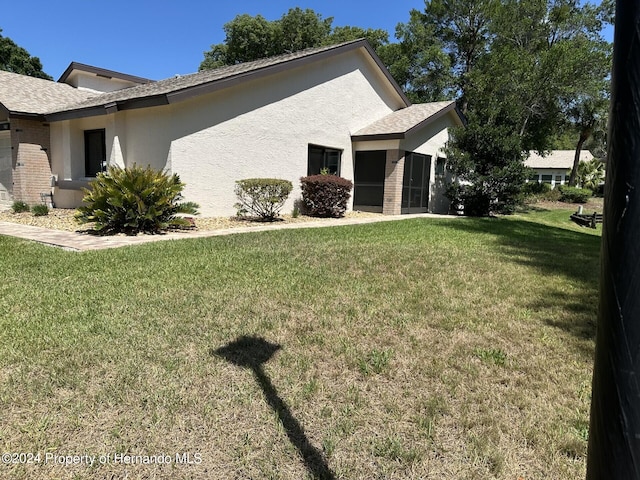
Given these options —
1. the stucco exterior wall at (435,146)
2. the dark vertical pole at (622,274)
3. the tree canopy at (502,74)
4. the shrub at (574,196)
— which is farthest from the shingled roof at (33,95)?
the shrub at (574,196)

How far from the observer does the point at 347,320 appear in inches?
156

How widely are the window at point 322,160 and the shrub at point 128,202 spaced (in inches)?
256

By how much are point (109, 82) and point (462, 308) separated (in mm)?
19991

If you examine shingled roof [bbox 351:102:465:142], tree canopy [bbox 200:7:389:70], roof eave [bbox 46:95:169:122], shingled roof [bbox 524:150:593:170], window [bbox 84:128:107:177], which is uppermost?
tree canopy [bbox 200:7:389:70]

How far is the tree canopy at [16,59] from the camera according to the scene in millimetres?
35875

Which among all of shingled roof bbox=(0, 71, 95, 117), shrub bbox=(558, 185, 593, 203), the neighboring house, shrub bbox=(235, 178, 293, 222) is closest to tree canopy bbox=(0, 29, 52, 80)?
shingled roof bbox=(0, 71, 95, 117)

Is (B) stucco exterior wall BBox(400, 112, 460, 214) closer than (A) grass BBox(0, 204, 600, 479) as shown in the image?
No

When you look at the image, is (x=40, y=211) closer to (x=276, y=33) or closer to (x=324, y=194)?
(x=324, y=194)

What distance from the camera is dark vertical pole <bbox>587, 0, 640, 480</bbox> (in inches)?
34.1

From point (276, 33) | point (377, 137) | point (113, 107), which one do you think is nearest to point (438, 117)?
point (377, 137)

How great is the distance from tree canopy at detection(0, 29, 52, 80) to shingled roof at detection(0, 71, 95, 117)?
25818mm

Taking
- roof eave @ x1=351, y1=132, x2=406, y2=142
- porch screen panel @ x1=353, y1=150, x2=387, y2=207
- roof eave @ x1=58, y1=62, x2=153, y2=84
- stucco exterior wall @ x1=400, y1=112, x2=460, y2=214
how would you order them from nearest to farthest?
1. roof eave @ x1=351, y1=132, x2=406, y2=142
2. stucco exterior wall @ x1=400, y1=112, x2=460, y2=214
3. porch screen panel @ x1=353, y1=150, x2=387, y2=207
4. roof eave @ x1=58, y1=62, x2=153, y2=84

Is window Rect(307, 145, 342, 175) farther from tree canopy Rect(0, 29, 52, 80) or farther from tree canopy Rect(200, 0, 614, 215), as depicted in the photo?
tree canopy Rect(0, 29, 52, 80)

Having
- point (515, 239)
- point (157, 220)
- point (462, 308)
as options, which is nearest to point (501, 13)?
point (515, 239)
